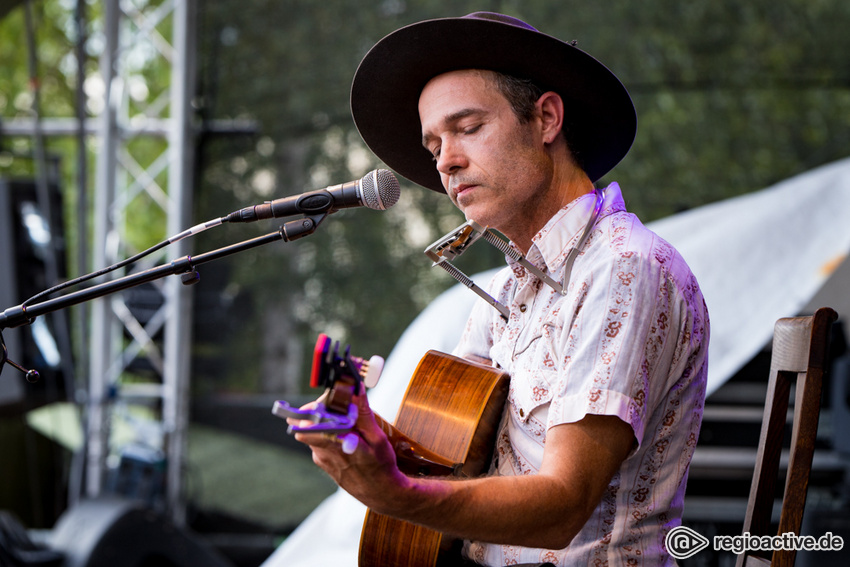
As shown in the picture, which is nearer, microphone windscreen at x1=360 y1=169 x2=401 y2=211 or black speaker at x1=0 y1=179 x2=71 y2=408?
microphone windscreen at x1=360 y1=169 x2=401 y2=211

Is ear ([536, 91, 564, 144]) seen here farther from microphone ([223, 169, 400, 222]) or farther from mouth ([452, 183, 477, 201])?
microphone ([223, 169, 400, 222])

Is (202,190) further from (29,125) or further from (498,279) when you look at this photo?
(498,279)

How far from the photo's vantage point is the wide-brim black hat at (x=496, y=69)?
153 cm

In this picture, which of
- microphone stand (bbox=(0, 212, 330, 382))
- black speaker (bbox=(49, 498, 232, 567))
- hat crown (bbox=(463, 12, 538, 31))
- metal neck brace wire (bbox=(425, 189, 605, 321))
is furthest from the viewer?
black speaker (bbox=(49, 498, 232, 567))

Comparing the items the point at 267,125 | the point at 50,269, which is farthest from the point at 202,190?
the point at 50,269

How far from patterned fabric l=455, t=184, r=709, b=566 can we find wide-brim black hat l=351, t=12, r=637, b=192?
0.79 feet

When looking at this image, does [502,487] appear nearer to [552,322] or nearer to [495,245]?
[552,322]

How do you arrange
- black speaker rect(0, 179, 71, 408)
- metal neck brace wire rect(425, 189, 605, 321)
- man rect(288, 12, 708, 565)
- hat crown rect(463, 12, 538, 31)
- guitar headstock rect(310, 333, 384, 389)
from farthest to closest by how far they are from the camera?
black speaker rect(0, 179, 71, 408) < hat crown rect(463, 12, 538, 31) < metal neck brace wire rect(425, 189, 605, 321) < man rect(288, 12, 708, 565) < guitar headstock rect(310, 333, 384, 389)

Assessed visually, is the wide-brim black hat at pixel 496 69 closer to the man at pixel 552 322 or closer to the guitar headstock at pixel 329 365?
the man at pixel 552 322

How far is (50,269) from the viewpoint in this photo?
13.6ft

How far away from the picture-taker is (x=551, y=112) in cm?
160

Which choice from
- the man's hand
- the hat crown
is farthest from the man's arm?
the hat crown

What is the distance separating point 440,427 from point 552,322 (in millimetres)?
323
